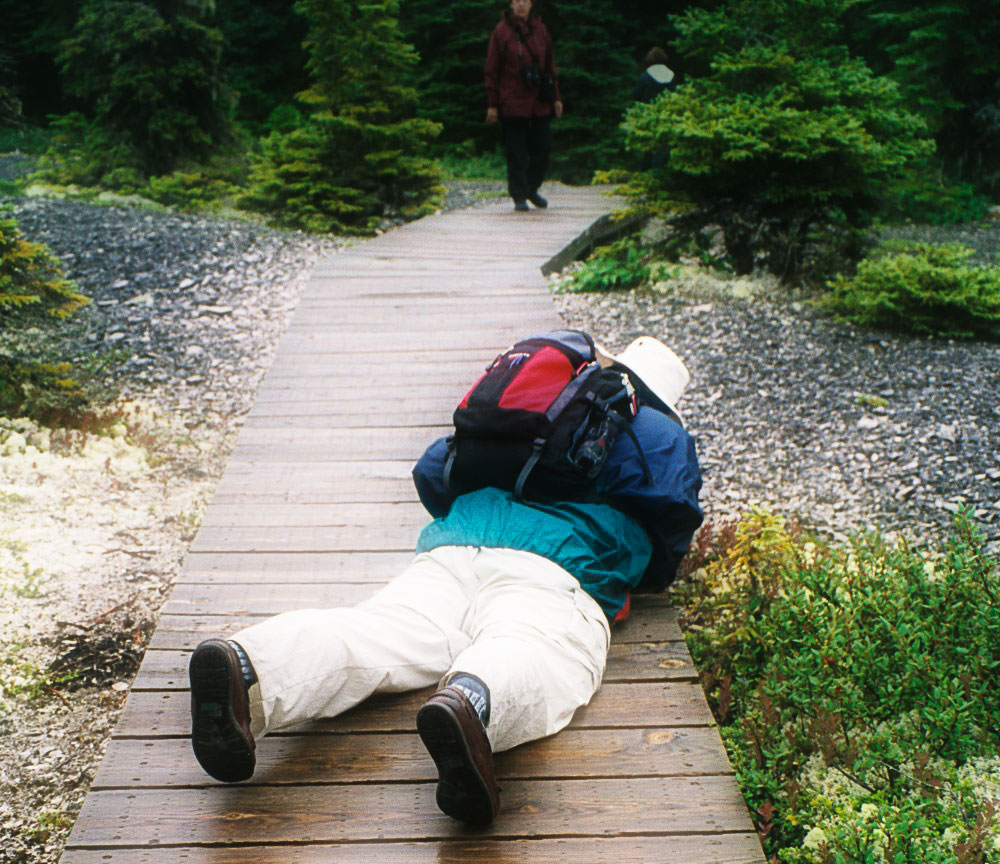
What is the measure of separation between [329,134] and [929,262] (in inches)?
259

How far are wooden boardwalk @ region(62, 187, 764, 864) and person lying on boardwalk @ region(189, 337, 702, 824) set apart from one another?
11 cm

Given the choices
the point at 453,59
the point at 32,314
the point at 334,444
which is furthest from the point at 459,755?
the point at 453,59

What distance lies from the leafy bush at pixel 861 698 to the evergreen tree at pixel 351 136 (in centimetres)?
751

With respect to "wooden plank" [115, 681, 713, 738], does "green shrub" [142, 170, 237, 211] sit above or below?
below

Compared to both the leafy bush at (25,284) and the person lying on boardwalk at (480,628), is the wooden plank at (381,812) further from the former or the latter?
the leafy bush at (25,284)

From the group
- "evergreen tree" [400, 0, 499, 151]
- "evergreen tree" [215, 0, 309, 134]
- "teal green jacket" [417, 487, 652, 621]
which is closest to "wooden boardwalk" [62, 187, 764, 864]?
"teal green jacket" [417, 487, 652, 621]

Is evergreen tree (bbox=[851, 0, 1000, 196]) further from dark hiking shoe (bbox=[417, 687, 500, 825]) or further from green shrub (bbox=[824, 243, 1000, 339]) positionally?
dark hiking shoe (bbox=[417, 687, 500, 825])

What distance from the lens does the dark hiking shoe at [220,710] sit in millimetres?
2234

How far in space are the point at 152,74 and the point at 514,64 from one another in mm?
5160

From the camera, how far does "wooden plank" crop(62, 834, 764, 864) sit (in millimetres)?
2240

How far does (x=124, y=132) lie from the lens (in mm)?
11688

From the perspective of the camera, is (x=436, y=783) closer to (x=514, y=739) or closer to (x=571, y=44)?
(x=514, y=739)

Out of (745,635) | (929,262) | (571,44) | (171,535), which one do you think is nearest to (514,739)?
(745,635)

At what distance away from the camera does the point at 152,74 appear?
1134 cm
